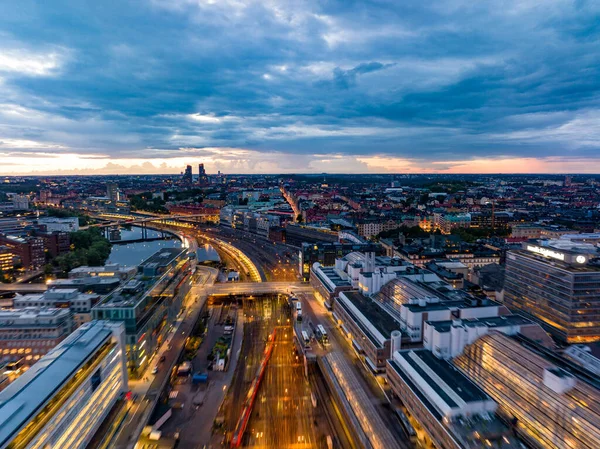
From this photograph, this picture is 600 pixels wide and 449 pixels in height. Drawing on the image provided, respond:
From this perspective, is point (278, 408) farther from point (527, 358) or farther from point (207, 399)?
point (527, 358)

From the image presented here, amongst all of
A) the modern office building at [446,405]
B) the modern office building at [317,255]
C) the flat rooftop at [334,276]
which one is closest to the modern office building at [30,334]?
the modern office building at [446,405]

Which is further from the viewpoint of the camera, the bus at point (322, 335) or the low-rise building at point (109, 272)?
the low-rise building at point (109, 272)

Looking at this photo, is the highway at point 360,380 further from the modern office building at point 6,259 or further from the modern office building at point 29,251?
the modern office building at point 6,259

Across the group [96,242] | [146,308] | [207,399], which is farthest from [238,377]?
[96,242]

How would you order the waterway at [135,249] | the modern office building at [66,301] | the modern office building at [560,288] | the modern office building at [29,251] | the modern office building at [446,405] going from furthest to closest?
the waterway at [135,249] < the modern office building at [29,251] < the modern office building at [66,301] < the modern office building at [560,288] < the modern office building at [446,405]

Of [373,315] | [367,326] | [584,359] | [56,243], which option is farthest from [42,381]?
[56,243]
